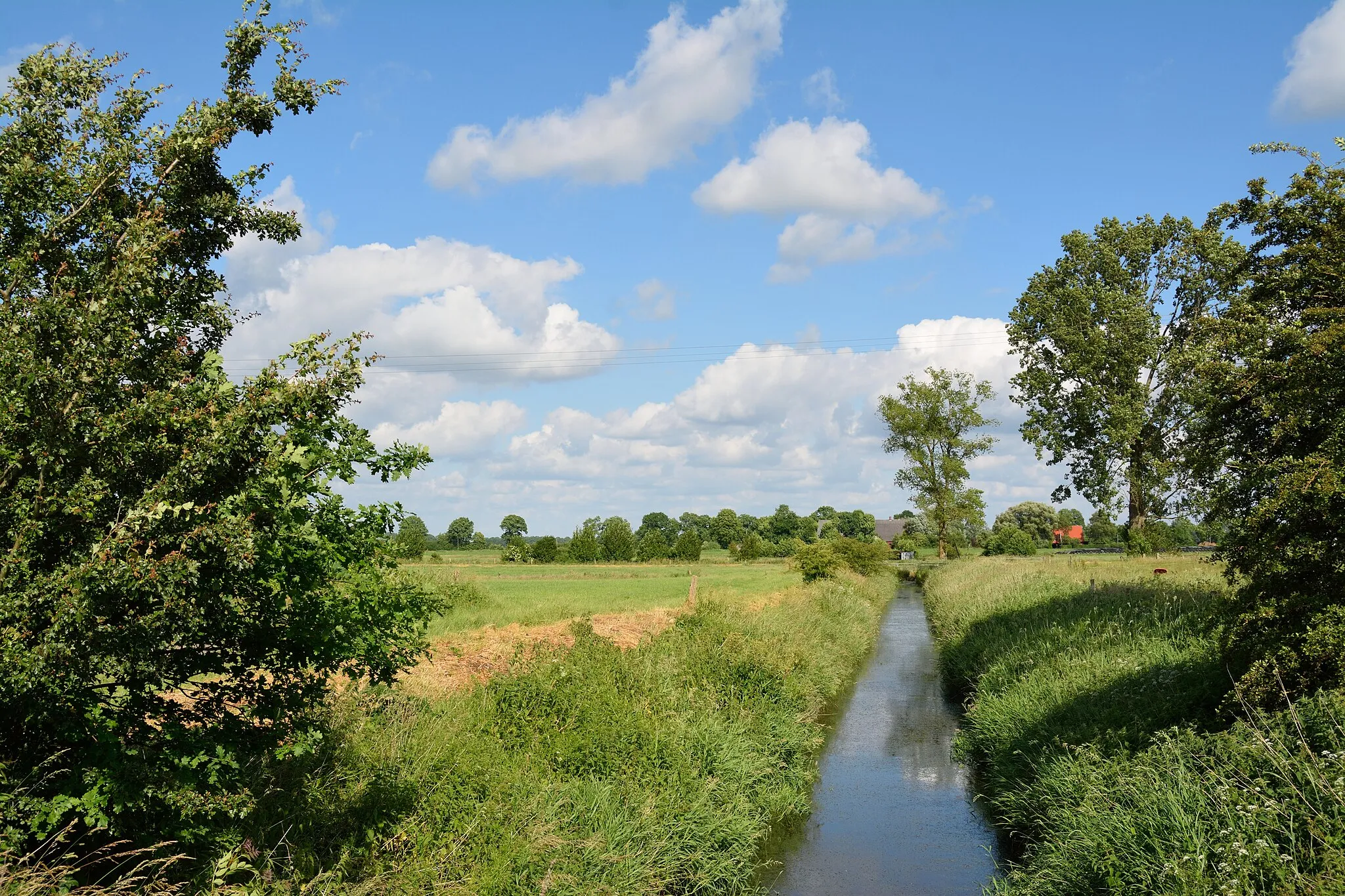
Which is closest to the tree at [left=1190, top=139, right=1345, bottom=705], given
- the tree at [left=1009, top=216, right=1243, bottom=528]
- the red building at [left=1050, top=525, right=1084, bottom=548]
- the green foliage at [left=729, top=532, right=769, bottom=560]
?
the tree at [left=1009, top=216, right=1243, bottom=528]

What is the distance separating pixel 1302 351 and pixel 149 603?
9961 millimetres

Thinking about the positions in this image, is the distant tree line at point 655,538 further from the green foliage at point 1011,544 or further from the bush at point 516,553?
the green foliage at point 1011,544

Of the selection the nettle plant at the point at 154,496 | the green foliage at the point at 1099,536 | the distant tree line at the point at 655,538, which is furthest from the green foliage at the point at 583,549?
the nettle plant at the point at 154,496

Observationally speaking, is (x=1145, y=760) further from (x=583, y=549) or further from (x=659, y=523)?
(x=659, y=523)

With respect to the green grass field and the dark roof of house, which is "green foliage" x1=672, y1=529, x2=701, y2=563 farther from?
the dark roof of house

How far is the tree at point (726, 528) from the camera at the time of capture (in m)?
132

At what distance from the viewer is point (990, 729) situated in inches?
556

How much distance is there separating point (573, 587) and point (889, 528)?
3727 inches

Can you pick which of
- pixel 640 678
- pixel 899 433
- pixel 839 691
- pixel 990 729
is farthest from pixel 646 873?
pixel 899 433

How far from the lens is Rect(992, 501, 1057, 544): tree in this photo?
112938 millimetres

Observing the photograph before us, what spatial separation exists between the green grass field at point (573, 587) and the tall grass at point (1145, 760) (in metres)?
7.28

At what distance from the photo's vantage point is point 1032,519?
116688mm

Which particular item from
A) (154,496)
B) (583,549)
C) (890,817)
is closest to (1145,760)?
(890,817)

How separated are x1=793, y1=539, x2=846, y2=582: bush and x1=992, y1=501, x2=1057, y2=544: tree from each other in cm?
7646
